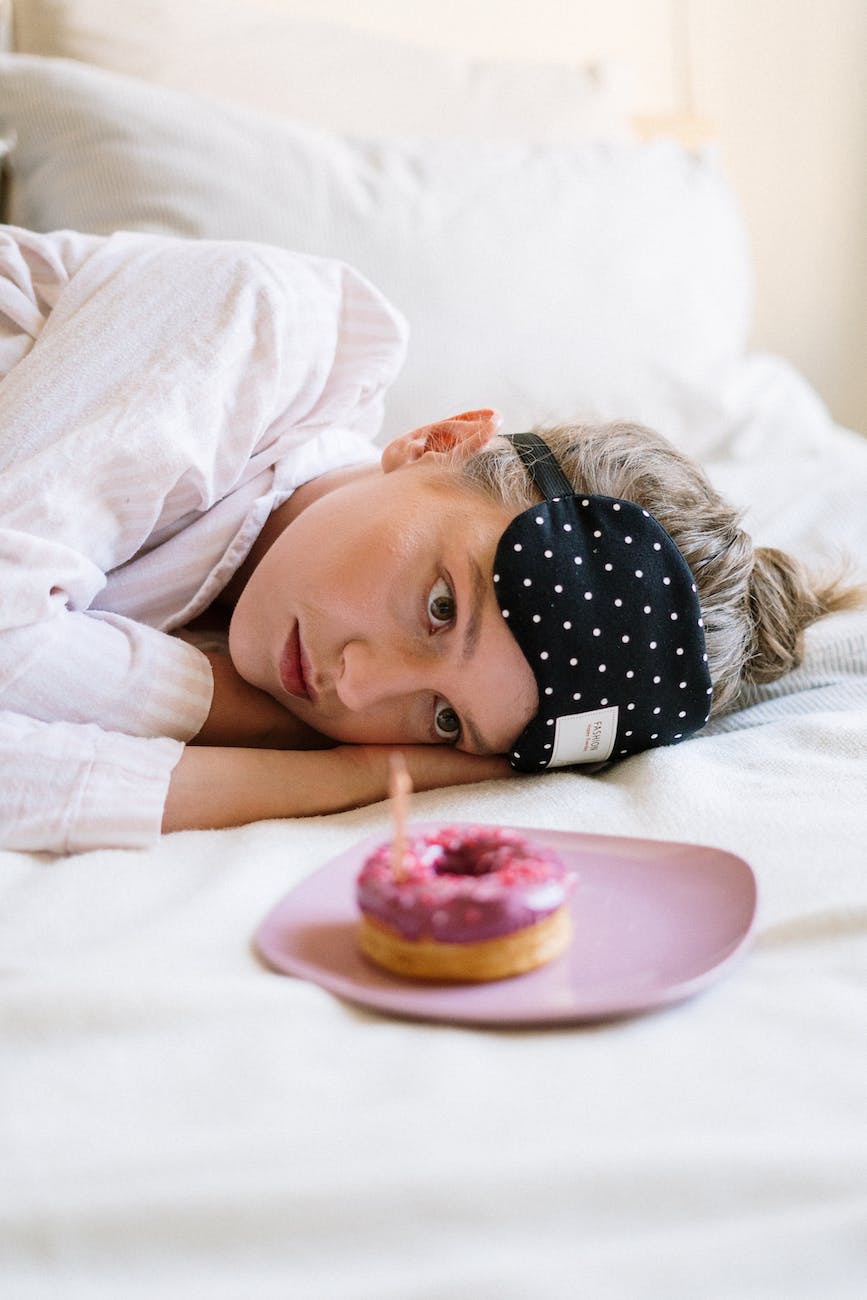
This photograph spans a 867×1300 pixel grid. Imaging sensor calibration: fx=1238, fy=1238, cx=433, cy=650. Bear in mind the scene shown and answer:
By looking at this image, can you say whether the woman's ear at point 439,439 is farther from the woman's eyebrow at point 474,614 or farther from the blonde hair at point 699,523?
the woman's eyebrow at point 474,614

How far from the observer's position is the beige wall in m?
2.53

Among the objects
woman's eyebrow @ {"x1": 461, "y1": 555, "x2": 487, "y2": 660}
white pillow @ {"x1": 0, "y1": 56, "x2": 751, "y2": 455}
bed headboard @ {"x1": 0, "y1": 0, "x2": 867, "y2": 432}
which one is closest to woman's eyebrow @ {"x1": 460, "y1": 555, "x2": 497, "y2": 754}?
woman's eyebrow @ {"x1": 461, "y1": 555, "x2": 487, "y2": 660}

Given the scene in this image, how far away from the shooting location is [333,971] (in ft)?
2.29

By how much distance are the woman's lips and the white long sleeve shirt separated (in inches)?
3.1

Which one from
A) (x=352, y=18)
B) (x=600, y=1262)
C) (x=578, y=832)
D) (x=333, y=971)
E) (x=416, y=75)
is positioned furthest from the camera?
(x=352, y=18)

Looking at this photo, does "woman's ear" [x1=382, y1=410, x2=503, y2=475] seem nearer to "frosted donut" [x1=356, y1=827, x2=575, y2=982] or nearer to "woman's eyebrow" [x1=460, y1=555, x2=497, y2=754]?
"woman's eyebrow" [x1=460, y1=555, x2=497, y2=754]

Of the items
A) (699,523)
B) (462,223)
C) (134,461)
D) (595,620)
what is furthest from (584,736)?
(462,223)

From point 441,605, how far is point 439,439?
23 centimetres

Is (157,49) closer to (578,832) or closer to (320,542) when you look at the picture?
(320,542)

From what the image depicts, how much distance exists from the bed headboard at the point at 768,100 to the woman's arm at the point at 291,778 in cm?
173

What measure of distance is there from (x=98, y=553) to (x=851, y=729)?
0.68 m

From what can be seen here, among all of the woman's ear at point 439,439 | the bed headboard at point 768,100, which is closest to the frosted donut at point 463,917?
the woman's ear at point 439,439

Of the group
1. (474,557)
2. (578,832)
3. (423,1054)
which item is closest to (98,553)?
(474,557)

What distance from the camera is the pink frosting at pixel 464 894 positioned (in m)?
0.67
